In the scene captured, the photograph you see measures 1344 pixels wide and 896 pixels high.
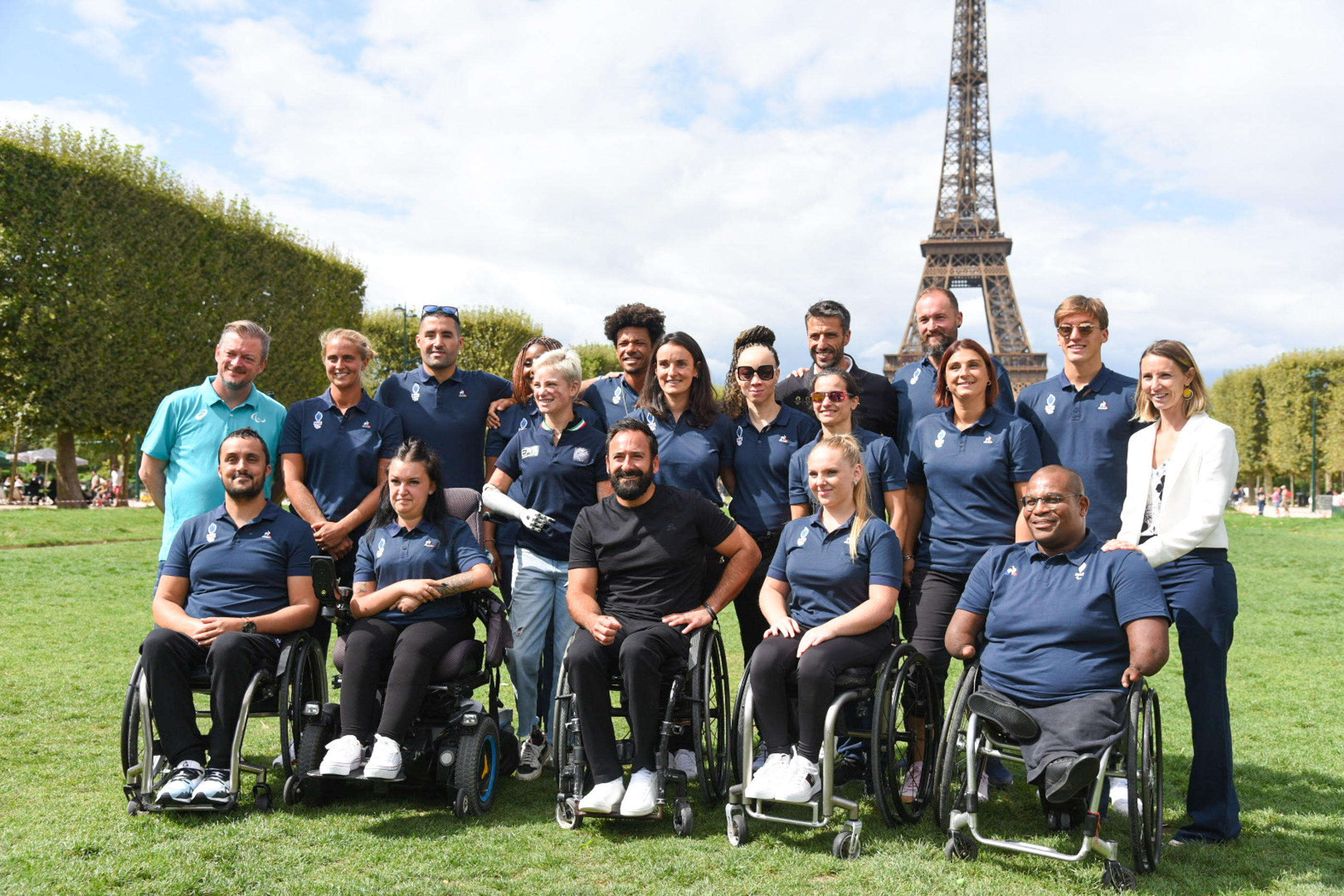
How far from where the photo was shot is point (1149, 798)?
11.8ft

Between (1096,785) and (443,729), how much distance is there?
2.75m

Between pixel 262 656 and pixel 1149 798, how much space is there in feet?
12.1

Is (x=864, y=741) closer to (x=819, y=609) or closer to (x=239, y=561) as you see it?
(x=819, y=609)

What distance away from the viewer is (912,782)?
4.54m

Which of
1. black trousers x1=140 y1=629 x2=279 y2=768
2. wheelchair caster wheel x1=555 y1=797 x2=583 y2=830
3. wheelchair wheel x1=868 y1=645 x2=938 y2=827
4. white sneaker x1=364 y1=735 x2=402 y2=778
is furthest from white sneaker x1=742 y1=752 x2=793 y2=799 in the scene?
black trousers x1=140 y1=629 x2=279 y2=768

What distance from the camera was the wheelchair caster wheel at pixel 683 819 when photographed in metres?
4.17

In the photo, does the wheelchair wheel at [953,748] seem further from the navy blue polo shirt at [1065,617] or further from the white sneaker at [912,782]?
the white sneaker at [912,782]

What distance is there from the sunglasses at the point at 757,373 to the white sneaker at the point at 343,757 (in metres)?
2.52

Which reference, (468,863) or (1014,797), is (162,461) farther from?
(1014,797)

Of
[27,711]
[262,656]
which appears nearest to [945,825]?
[262,656]

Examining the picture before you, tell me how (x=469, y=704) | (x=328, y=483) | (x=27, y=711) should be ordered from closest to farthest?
(x=469, y=704)
(x=328, y=483)
(x=27, y=711)

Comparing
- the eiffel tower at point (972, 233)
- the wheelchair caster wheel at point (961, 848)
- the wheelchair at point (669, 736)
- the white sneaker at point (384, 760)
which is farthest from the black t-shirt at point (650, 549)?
the eiffel tower at point (972, 233)

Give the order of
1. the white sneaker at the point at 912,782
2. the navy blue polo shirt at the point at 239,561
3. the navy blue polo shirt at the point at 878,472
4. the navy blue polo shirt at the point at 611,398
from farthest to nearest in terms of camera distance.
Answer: the navy blue polo shirt at the point at 611,398, the navy blue polo shirt at the point at 878,472, the navy blue polo shirt at the point at 239,561, the white sneaker at the point at 912,782

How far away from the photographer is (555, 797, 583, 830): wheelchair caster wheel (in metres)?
Answer: 4.25
